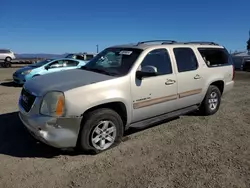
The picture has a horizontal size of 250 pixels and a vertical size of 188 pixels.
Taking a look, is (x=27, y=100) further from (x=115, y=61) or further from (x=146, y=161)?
A: (x=146, y=161)

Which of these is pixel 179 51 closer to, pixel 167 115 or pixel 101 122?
pixel 167 115

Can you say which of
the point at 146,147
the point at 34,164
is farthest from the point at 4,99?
the point at 146,147

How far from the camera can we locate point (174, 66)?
5.52 metres

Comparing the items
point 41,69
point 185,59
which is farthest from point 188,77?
point 41,69

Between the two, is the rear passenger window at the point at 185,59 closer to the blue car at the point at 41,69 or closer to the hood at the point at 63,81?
the hood at the point at 63,81

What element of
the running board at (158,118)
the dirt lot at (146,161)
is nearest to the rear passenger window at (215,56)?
the running board at (158,118)

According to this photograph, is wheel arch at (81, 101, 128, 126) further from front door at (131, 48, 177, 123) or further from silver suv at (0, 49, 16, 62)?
silver suv at (0, 49, 16, 62)

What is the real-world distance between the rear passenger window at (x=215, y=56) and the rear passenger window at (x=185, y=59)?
40cm

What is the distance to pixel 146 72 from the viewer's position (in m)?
4.80

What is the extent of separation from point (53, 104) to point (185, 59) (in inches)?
126

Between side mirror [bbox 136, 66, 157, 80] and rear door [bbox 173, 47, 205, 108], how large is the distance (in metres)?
0.97

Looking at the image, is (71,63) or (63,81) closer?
(63,81)

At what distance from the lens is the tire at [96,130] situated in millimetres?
4227

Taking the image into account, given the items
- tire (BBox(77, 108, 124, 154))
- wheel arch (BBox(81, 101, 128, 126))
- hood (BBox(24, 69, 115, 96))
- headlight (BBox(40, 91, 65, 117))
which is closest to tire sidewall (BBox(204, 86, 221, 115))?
wheel arch (BBox(81, 101, 128, 126))
